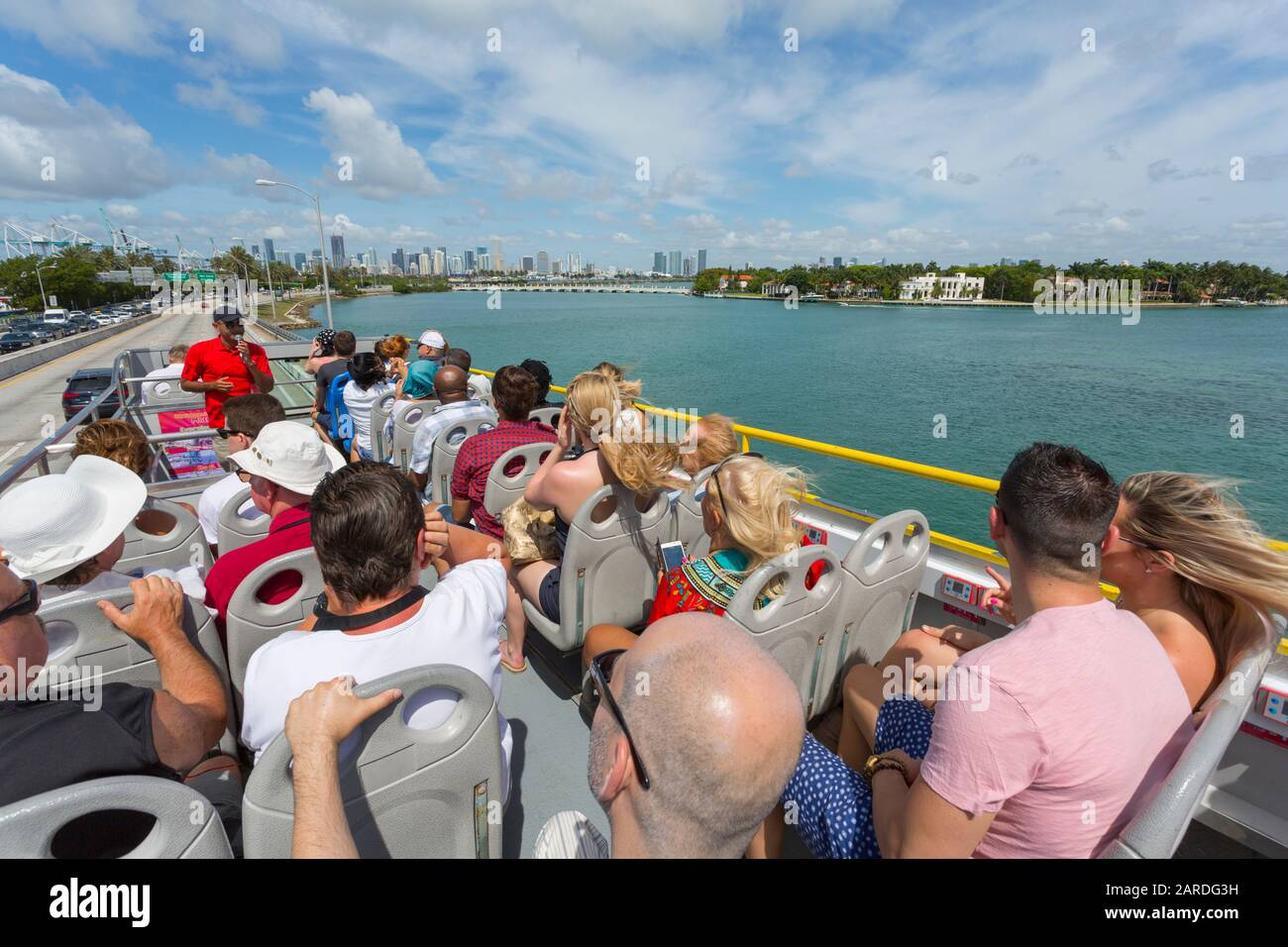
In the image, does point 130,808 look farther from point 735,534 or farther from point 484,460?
point 484,460

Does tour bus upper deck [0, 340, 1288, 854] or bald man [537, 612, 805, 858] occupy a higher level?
bald man [537, 612, 805, 858]

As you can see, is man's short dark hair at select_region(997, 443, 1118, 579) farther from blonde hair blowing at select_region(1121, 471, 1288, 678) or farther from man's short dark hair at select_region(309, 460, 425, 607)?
man's short dark hair at select_region(309, 460, 425, 607)

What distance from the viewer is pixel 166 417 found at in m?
7.70

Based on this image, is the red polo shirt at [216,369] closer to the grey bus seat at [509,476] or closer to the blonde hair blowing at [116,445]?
the blonde hair blowing at [116,445]

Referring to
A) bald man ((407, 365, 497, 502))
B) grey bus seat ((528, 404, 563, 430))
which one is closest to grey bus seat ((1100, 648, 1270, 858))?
bald man ((407, 365, 497, 502))

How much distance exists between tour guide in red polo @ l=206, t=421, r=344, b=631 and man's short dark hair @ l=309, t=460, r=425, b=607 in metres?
0.65

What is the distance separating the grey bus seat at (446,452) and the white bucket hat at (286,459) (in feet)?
6.24

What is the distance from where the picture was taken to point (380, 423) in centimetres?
567

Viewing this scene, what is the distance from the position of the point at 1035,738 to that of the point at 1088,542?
490 millimetres

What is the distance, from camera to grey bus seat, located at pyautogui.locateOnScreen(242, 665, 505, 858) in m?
1.13

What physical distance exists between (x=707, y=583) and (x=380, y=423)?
14.9 feet

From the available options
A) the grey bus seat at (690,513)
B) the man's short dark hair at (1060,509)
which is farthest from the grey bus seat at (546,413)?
the man's short dark hair at (1060,509)
